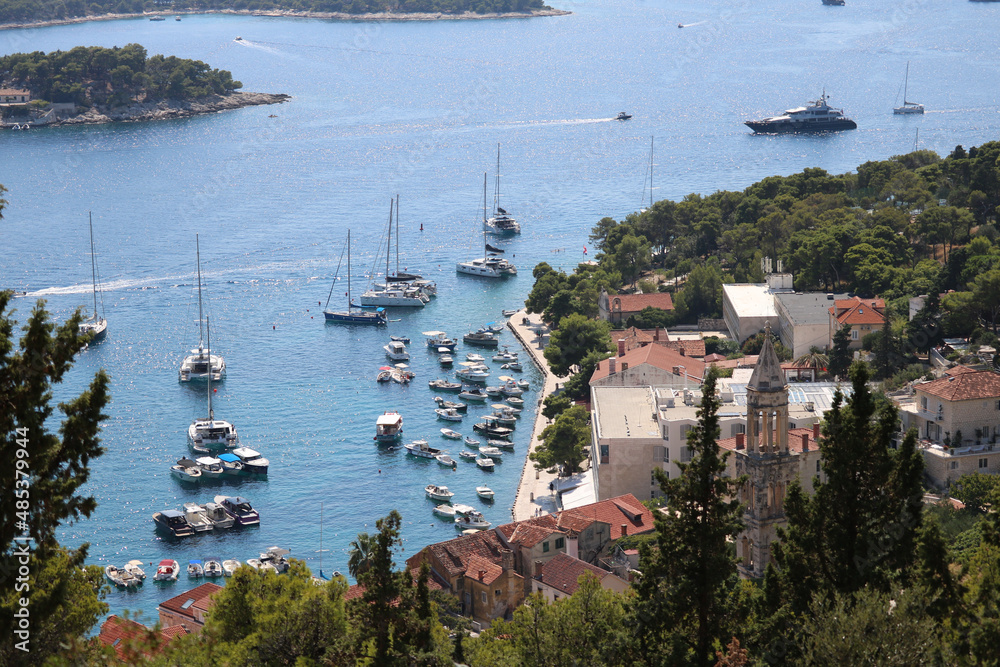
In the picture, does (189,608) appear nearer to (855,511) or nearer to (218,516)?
(218,516)

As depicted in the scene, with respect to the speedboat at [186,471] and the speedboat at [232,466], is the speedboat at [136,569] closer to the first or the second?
the speedboat at [186,471]

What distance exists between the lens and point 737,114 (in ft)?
557

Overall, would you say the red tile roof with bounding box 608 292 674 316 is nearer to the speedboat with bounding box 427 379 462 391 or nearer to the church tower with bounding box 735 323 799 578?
the speedboat with bounding box 427 379 462 391

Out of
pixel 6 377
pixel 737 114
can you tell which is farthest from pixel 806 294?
pixel 737 114

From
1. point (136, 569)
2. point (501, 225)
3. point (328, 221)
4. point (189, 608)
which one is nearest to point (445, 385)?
point (136, 569)

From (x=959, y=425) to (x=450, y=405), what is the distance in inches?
1179

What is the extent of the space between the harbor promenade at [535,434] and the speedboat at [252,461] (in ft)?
41.3

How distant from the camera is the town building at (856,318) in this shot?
60250 mm

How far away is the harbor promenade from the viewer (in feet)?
175

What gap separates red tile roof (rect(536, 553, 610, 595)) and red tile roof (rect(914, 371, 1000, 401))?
15233 millimetres

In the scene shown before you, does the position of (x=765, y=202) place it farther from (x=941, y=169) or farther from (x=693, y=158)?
(x=693, y=158)

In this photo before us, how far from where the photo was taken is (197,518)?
54.4 m

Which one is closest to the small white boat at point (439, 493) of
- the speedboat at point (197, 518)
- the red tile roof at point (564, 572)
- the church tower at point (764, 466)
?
the speedboat at point (197, 518)

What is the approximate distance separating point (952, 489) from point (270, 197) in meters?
94.0
